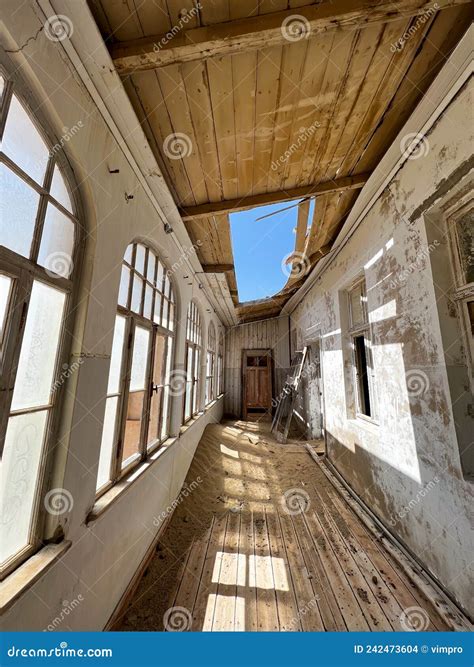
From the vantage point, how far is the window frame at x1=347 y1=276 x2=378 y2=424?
298cm

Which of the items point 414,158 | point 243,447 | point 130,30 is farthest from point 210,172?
point 243,447

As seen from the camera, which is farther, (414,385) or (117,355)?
(414,385)

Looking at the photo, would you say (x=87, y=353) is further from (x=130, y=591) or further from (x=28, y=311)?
(x=130, y=591)

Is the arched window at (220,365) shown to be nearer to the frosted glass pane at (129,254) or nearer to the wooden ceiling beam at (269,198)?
the wooden ceiling beam at (269,198)

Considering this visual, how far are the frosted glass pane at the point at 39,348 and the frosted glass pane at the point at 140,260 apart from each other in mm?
979

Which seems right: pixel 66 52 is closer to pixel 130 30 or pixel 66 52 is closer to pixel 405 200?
pixel 130 30

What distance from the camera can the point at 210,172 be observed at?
2320 millimetres

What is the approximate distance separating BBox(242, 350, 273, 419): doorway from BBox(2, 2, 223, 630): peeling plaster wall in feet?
21.9

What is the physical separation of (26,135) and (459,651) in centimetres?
332

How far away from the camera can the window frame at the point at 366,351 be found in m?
2.98

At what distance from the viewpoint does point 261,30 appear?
1293mm

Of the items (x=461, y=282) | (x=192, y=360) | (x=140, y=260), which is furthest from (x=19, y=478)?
(x=192, y=360)

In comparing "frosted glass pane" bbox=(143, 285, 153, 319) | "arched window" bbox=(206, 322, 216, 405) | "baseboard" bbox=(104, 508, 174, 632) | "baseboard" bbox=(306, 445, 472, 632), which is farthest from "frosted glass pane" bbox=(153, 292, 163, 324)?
"arched window" bbox=(206, 322, 216, 405)

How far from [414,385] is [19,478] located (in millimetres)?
2595
